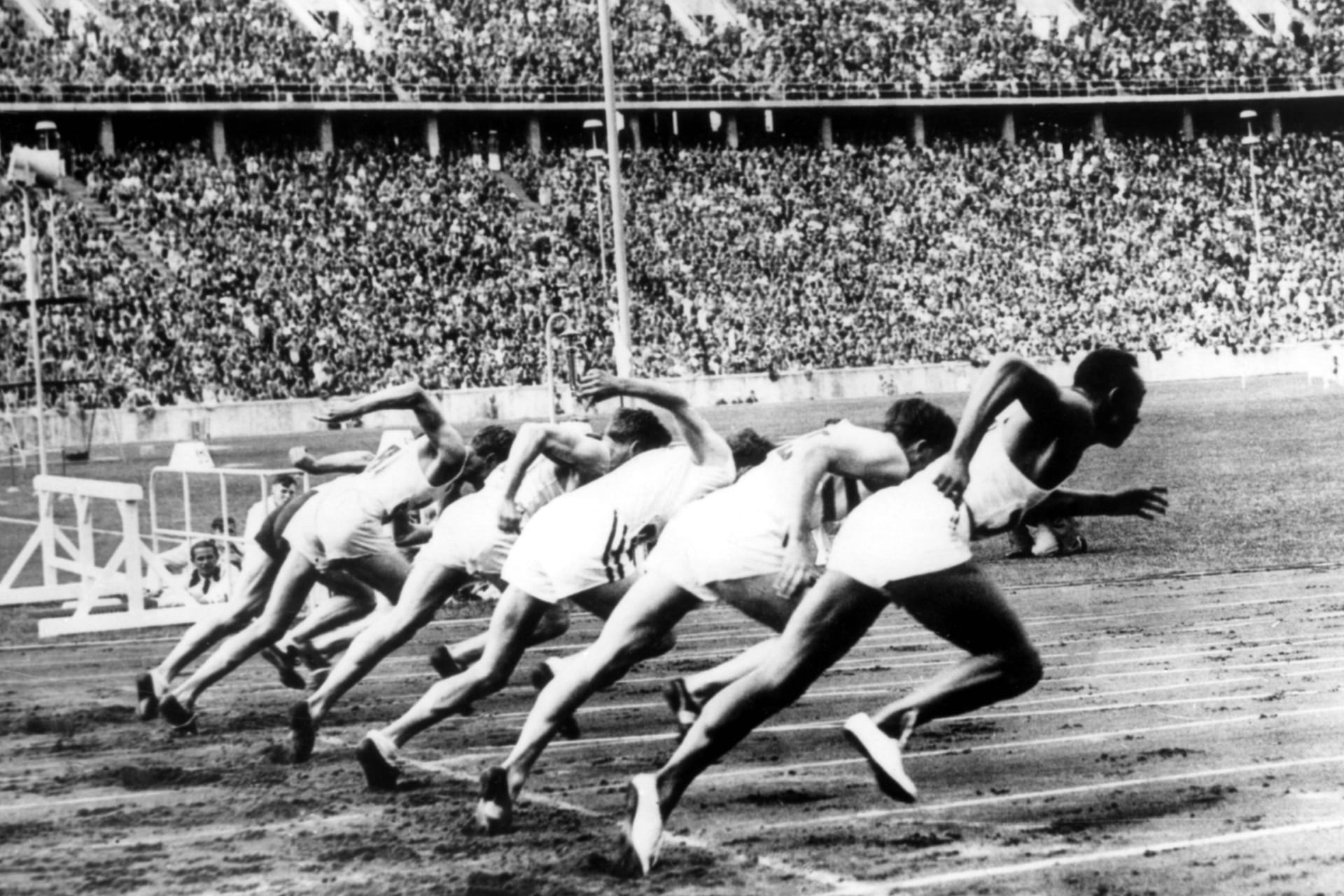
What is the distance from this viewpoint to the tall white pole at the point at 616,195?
9.17 metres

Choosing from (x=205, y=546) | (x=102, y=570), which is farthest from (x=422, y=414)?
(x=102, y=570)

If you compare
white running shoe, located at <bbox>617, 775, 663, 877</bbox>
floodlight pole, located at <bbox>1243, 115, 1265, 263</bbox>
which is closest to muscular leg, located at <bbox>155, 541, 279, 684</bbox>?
white running shoe, located at <bbox>617, 775, 663, 877</bbox>

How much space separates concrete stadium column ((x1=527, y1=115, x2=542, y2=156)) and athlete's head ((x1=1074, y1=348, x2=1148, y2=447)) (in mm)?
5874

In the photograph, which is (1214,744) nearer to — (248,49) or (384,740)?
(384,740)

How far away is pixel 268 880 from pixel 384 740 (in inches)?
38.8

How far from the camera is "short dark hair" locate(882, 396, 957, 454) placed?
4.35m

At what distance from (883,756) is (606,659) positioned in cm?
76

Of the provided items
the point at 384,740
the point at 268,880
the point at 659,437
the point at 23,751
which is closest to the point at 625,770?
the point at 384,740

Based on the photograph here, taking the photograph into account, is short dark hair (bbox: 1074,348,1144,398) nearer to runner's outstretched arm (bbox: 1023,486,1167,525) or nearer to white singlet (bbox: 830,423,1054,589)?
runner's outstretched arm (bbox: 1023,486,1167,525)

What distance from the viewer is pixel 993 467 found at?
4.58m

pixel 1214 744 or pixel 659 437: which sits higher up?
pixel 659 437

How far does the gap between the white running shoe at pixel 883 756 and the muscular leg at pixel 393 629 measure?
5.86ft

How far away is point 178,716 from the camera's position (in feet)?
20.5

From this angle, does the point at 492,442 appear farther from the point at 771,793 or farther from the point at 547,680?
the point at 771,793
